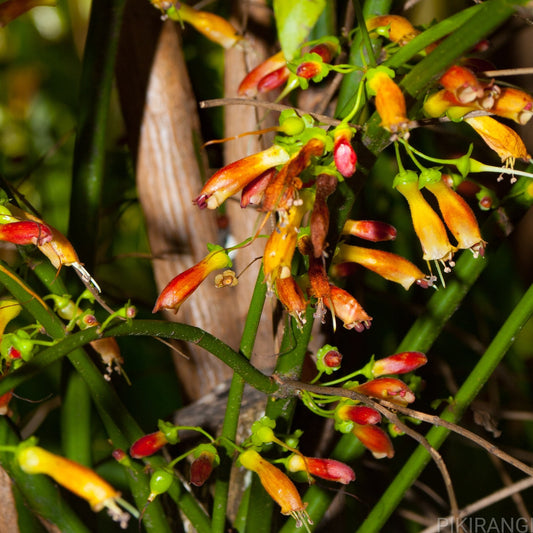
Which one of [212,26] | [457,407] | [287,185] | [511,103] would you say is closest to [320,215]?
[287,185]

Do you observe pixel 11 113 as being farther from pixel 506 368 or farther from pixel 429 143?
pixel 506 368

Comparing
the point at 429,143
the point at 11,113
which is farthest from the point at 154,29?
the point at 429,143

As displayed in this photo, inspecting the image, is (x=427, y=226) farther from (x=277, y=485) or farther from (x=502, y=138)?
(x=277, y=485)

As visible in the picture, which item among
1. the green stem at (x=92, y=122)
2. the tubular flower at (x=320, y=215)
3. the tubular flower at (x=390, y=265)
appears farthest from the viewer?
the green stem at (x=92, y=122)

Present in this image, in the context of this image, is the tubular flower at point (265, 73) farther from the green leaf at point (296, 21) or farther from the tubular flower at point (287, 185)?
the tubular flower at point (287, 185)

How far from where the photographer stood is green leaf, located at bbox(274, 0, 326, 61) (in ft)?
1.36

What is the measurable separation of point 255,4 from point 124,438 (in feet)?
1.49

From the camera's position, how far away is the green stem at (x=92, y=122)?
1.68ft

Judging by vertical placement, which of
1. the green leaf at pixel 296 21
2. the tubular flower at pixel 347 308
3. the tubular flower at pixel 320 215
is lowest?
the tubular flower at pixel 347 308

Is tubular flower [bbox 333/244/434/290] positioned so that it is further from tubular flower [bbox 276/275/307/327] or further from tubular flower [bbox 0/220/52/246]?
tubular flower [bbox 0/220/52/246]

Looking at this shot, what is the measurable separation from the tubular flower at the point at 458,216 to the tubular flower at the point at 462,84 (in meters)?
0.07

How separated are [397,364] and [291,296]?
11 centimetres

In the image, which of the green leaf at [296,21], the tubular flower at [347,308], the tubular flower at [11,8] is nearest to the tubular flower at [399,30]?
the green leaf at [296,21]

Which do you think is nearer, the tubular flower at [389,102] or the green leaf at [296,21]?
the tubular flower at [389,102]
